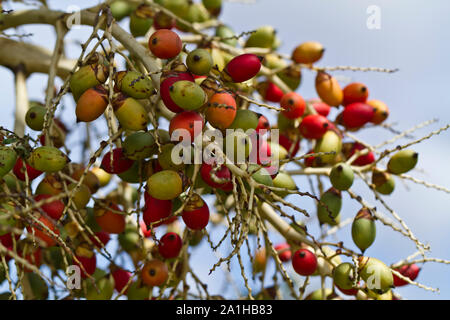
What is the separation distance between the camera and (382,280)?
1.94 metres

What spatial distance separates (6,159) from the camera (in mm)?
1645

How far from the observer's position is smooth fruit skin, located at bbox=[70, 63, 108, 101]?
1736mm

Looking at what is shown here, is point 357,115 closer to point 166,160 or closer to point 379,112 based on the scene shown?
point 379,112

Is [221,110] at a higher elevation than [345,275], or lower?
higher

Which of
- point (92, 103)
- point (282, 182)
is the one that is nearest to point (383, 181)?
point (282, 182)

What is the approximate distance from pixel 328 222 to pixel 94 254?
3.08 ft

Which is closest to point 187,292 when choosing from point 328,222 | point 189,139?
point 328,222

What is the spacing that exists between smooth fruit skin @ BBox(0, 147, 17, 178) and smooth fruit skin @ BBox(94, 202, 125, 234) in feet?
1.78

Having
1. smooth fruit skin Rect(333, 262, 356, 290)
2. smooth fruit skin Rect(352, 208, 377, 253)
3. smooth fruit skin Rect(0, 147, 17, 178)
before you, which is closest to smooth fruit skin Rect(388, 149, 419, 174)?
smooth fruit skin Rect(352, 208, 377, 253)

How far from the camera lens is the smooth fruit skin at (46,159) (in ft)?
5.60

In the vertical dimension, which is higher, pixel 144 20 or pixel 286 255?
pixel 144 20

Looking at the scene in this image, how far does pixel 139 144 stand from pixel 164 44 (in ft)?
1.20

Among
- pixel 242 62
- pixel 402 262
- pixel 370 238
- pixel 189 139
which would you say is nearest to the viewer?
pixel 189 139

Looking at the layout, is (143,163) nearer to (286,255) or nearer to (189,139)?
(189,139)
